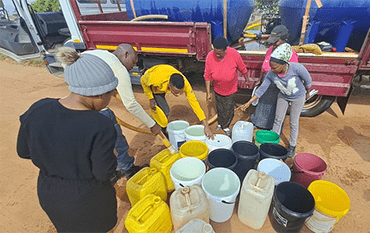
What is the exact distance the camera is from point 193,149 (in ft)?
8.69

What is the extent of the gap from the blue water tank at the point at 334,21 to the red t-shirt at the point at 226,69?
196 cm

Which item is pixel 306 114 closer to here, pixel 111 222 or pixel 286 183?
pixel 286 183

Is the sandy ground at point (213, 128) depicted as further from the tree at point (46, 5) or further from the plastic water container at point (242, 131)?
the tree at point (46, 5)

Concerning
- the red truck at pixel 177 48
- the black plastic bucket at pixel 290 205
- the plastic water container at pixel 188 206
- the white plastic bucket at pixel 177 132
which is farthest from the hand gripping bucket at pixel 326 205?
the red truck at pixel 177 48

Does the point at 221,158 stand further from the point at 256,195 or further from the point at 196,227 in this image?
the point at 196,227

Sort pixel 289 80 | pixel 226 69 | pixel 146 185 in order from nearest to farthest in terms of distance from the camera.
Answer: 1. pixel 146 185
2. pixel 289 80
3. pixel 226 69

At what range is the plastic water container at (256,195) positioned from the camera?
5.98 feet

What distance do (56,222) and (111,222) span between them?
1.32 ft

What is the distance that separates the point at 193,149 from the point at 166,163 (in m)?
0.48

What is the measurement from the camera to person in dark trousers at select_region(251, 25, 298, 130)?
3.23 metres

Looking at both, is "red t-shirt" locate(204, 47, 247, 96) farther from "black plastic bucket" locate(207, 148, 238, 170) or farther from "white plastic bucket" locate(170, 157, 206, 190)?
"white plastic bucket" locate(170, 157, 206, 190)

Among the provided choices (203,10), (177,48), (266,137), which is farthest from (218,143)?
(203,10)

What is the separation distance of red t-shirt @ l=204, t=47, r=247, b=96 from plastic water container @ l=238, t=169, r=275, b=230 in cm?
173

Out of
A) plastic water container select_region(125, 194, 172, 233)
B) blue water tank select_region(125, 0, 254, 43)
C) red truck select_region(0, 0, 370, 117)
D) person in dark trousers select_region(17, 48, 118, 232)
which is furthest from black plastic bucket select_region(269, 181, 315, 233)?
blue water tank select_region(125, 0, 254, 43)
